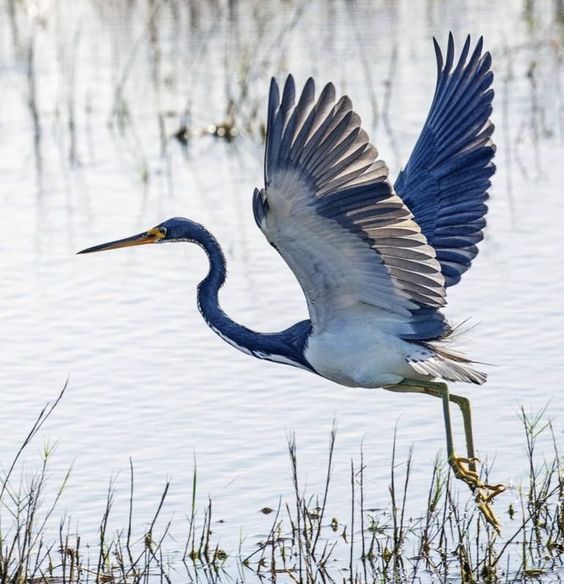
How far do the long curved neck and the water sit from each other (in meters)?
0.56

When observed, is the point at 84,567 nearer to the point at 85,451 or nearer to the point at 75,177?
the point at 85,451

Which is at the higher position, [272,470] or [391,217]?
[391,217]

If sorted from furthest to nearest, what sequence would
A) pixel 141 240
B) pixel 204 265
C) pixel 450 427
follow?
pixel 204 265 → pixel 141 240 → pixel 450 427

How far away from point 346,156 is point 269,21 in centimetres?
1125

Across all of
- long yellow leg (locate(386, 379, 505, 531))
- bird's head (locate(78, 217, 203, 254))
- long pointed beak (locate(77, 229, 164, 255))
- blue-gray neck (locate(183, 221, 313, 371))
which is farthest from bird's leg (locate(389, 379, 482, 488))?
long pointed beak (locate(77, 229, 164, 255))

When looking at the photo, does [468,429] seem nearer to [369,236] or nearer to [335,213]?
[369,236]

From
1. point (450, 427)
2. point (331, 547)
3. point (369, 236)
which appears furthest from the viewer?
point (450, 427)

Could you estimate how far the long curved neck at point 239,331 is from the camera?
242 inches

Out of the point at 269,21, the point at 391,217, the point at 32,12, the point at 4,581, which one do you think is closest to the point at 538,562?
the point at 391,217

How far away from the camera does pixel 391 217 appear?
5.36 meters

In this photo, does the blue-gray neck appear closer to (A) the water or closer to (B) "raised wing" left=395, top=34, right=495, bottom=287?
(A) the water

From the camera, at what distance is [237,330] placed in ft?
20.5

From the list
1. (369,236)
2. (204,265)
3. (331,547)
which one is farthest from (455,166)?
(204,265)

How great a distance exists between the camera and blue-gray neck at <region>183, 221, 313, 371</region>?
615 centimetres
